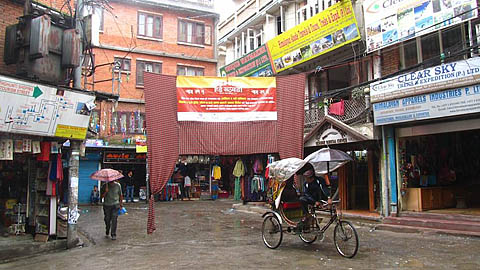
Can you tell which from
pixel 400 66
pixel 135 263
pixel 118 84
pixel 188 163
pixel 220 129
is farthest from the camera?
pixel 188 163

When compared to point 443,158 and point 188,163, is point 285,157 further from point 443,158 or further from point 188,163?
point 188,163

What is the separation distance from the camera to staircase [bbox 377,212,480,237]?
34.2ft

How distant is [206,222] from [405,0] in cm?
1048

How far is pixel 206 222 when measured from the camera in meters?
14.8

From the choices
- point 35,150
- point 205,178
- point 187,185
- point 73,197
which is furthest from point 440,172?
point 205,178

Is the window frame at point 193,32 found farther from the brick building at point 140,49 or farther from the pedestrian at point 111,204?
the pedestrian at point 111,204

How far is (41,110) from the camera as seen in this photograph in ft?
30.2

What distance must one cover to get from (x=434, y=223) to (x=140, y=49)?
21.9 m

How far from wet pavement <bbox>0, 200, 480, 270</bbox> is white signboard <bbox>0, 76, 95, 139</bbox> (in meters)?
3.09

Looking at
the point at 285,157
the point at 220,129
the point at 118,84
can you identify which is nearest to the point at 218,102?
the point at 220,129

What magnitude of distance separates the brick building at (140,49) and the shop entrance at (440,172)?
17.1 m

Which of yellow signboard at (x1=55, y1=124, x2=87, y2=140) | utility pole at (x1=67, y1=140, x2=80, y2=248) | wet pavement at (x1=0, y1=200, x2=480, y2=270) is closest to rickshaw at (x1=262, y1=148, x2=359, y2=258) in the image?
wet pavement at (x1=0, y1=200, x2=480, y2=270)

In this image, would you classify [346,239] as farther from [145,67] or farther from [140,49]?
[140,49]

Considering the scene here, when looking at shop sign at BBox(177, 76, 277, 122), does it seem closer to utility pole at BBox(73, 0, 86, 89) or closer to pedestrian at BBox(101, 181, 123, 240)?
utility pole at BBox(73, 0, 86, 89)
